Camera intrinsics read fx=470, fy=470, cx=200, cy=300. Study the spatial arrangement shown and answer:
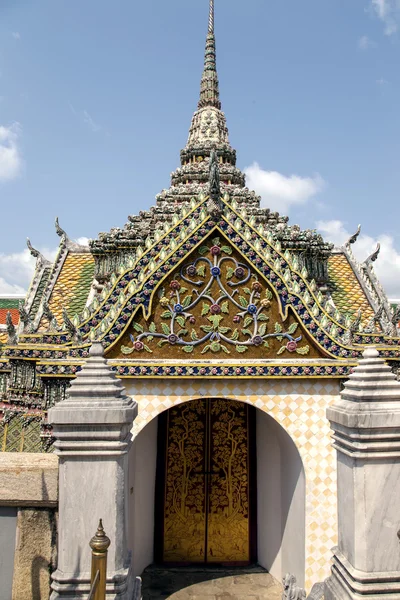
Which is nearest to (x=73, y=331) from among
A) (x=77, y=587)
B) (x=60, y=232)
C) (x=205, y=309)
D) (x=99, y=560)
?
(x=205, y=309)

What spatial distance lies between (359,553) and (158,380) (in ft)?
12.1

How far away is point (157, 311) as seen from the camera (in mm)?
7113

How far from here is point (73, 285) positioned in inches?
455

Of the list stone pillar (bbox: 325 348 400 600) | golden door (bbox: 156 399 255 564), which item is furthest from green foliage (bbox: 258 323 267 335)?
stone pillar (bbox: 325 348 400 600)

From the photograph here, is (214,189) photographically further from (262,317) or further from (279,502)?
(279,502)

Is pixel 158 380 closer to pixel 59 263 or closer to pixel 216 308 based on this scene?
pixel 216 308

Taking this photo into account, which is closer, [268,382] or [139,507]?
[268,382]

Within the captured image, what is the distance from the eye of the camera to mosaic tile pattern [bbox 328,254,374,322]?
10.5 meters

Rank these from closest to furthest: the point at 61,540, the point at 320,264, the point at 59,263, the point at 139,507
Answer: the point at 61,540 → the point at 139,507 → the point at 320,264 → the point at 59,263

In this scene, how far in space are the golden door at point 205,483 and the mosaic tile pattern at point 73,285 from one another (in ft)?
11.1

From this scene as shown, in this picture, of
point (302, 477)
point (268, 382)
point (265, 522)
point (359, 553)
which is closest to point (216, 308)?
point (268, 382)

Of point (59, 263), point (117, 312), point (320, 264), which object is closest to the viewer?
point (117, 312)

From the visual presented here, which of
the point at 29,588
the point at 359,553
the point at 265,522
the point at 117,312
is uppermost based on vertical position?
the point at 117,312

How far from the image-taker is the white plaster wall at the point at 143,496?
8.15 m
